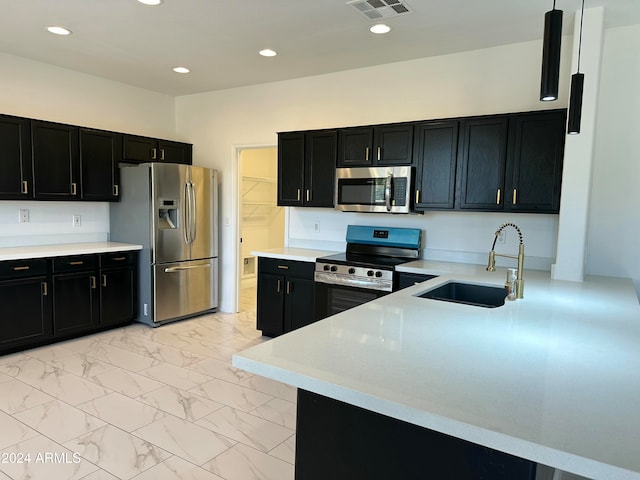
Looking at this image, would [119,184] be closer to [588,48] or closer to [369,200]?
[369,200]

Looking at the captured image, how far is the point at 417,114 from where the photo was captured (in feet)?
13.3

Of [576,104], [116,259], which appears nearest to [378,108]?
[576,104]

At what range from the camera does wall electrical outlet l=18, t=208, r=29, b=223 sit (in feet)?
13.8

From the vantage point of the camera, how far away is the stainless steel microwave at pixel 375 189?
3730mm

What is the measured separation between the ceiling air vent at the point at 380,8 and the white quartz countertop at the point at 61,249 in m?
3.21

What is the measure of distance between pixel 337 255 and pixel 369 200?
2.07 ft

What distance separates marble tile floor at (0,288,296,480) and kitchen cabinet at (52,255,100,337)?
185 mm

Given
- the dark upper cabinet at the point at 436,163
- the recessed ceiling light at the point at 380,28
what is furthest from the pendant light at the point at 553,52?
the dark upper cabinet at the point at 436,163

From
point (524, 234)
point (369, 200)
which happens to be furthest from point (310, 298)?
point (524, 234)

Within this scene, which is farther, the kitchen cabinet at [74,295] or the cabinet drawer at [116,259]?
the cabinet drawer at [116,259]

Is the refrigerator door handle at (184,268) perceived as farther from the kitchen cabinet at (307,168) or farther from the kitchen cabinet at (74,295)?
the kitchen cabinet at (307,168)

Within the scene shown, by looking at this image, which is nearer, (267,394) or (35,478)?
(35,478)

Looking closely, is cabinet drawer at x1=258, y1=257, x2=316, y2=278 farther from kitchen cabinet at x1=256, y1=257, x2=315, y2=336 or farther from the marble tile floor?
the marble tile floor

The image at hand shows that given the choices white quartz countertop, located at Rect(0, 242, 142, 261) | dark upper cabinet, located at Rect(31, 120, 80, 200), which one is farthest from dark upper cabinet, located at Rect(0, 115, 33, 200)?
white quartz countertop, located at Rect(0, 242, 142, 261)
